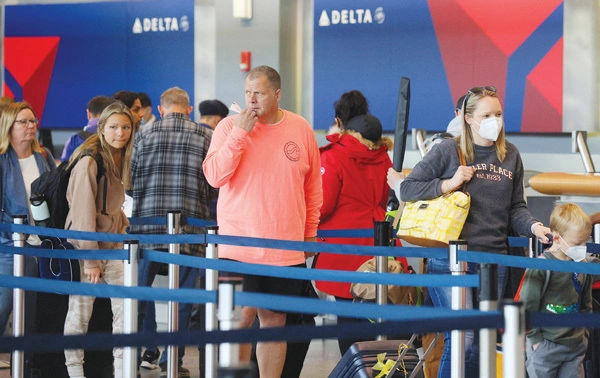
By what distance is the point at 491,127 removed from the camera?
4469 millimetres

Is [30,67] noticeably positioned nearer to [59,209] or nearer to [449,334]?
[59,209]

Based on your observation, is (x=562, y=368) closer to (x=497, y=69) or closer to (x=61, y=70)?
(x=497, y=69)

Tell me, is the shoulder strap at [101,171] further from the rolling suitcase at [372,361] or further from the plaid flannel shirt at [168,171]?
the rolling suitcase at [372,361]

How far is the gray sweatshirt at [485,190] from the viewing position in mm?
4543

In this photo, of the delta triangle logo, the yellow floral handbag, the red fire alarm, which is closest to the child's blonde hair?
the yellow floral handbag

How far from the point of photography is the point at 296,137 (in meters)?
4.91

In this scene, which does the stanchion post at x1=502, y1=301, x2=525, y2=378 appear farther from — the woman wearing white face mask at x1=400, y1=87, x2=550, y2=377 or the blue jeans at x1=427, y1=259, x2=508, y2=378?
the woman wearing white face mask at x1=400, y1=87, x2=550, y2=377

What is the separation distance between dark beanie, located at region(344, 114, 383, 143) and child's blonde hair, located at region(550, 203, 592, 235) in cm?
177

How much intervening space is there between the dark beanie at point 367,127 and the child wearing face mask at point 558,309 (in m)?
1.85

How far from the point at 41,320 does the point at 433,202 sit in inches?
90.0

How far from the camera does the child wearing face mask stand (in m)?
4.36

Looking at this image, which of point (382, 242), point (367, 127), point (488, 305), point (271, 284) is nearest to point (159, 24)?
point (367, 127)

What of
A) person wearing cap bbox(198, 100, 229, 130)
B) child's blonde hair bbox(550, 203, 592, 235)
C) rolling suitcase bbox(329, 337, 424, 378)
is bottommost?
rolling suitcase bbox(329, 337, 424, 378)

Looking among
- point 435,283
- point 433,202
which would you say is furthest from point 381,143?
point 435,283
